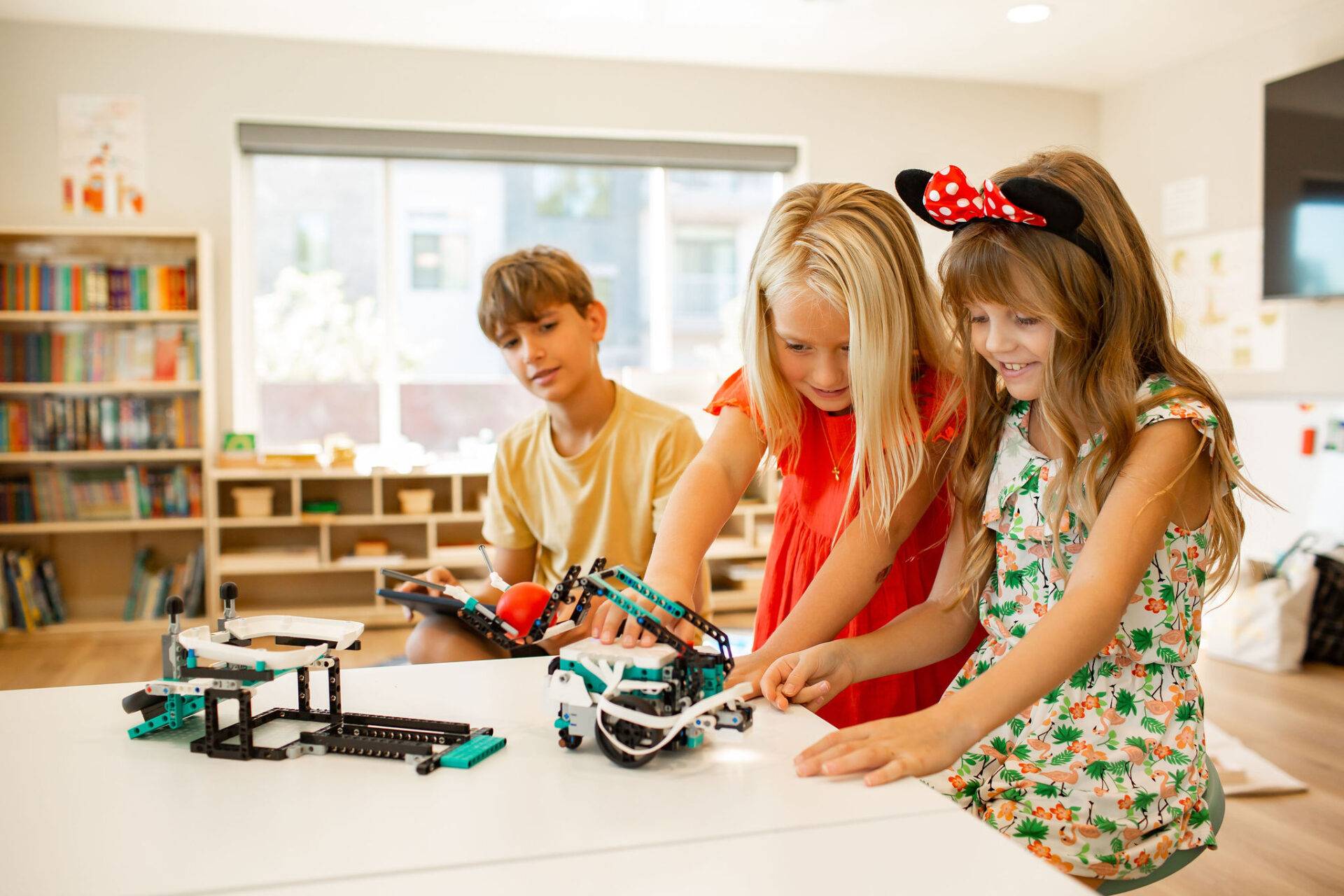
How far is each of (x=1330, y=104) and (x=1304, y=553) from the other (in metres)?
1.78

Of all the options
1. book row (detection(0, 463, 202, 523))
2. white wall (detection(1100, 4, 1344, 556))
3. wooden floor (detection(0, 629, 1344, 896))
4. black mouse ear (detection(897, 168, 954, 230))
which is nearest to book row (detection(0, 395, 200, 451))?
book row (detection(0, 463, 202, 523))

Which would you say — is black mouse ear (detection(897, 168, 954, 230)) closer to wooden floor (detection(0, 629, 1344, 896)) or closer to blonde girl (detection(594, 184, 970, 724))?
blonde girl (detection(594, 184, 970, 724))

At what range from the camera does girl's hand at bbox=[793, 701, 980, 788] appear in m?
0.91

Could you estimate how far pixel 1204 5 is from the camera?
427 centimetres

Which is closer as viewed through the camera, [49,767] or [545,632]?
[49,767]

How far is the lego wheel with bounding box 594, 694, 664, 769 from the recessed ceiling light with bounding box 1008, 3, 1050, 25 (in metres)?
4.18

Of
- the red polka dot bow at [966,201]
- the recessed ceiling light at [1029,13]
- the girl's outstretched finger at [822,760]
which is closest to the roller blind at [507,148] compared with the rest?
the recessed ceiling light at [1029,13]

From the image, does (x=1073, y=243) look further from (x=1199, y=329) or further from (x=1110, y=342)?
(x=1199, y=329)

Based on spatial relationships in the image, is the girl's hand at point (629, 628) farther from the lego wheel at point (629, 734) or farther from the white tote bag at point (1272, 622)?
the white tote bag at point (1272, 622)

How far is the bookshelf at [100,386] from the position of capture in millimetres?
4359

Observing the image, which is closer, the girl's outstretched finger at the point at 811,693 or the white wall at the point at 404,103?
the girl's outstretched finger at the point at 811,693

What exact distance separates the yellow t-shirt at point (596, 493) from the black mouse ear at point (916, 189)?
0.92m

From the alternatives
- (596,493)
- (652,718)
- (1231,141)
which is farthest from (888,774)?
(1231,141)

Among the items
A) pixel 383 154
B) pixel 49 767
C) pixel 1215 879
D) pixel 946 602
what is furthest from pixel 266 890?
pixel 383 154
